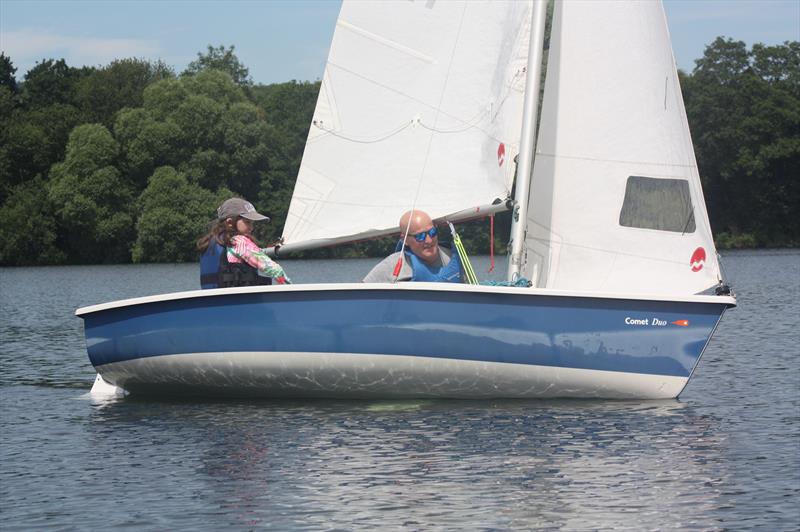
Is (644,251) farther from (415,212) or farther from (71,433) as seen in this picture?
(71,433)

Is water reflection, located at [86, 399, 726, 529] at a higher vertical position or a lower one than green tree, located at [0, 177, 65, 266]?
lower

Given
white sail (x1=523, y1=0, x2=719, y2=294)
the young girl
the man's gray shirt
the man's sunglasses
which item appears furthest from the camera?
the young girl

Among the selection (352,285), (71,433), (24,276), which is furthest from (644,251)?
(24,276)

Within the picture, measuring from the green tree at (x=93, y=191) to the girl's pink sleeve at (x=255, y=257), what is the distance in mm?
61679

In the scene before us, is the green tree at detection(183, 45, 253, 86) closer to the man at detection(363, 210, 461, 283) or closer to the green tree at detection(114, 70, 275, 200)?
the green tree at detection(114, 70, 275, 200)

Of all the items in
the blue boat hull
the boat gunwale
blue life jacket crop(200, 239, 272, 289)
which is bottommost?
the blue boat hull

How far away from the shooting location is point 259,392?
14.4 metres

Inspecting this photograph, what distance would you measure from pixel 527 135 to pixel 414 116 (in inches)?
47.4

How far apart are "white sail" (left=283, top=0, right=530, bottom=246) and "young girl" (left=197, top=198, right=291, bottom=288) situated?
17.9 inches

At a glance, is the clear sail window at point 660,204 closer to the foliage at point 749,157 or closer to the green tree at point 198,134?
the green tree at point 198,134

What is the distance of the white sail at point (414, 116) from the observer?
14.0 meters

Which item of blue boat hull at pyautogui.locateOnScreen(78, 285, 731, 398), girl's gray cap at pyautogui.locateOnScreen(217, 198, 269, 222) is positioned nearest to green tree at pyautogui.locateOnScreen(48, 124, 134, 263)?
girl's gray cap at pyautogui.locateOnScreen(217, 198, 269, 222)

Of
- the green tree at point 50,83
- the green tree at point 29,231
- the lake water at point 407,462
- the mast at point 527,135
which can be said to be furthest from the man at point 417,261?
the green tree at point 50,83

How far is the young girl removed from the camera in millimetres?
14102
